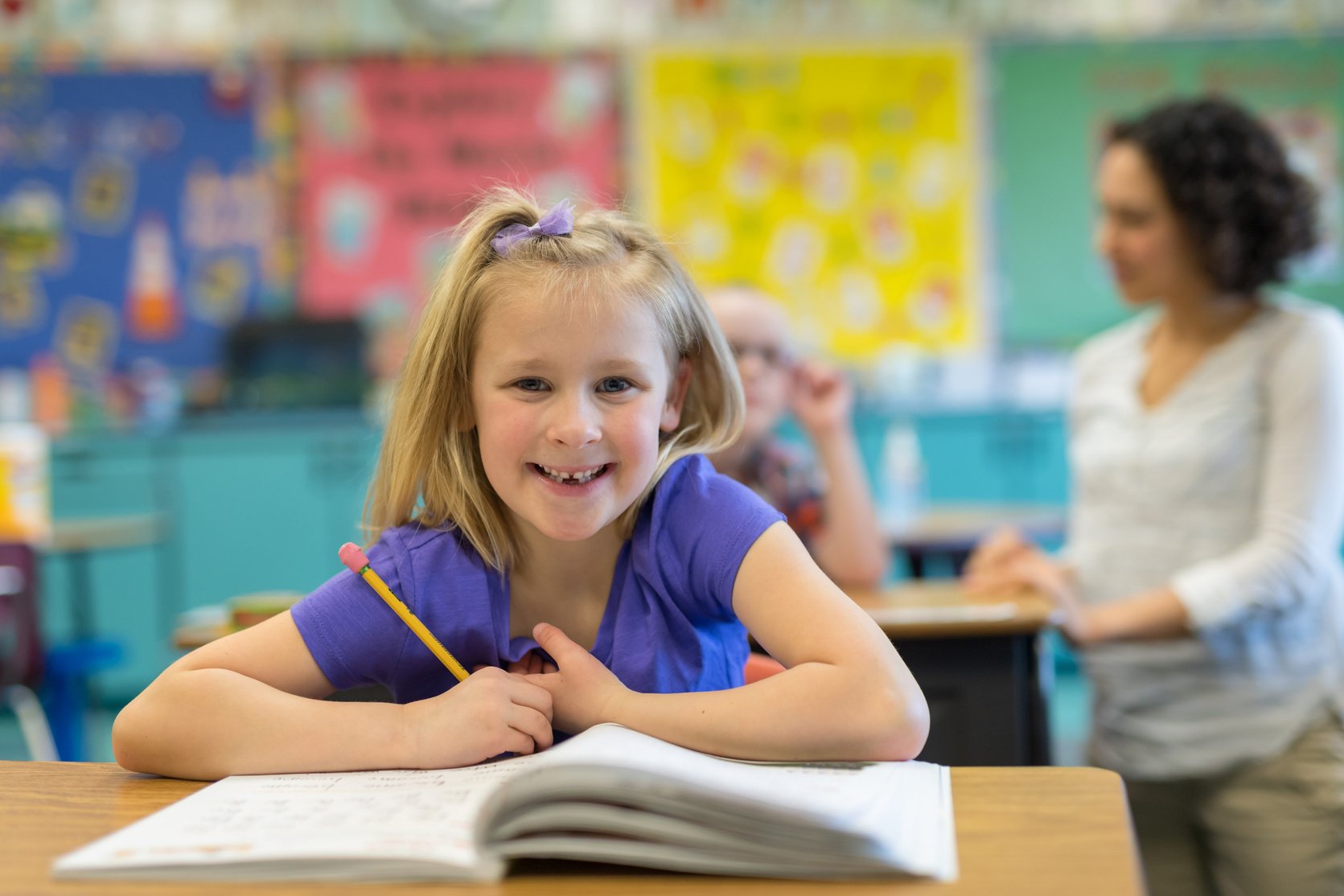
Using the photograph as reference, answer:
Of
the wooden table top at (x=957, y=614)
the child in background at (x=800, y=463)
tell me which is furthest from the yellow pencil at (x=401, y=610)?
the child in background at (x=800, y=463)

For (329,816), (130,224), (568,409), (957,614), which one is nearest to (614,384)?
(568,409)

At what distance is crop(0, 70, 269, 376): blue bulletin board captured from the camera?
16.3 feet

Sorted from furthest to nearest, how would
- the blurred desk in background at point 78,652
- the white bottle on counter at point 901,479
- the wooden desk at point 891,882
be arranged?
the white bottle on counter at point 901,479
the blurred desk in background at point 78,652
the wooden desk at point 891,882

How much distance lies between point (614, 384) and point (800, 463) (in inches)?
42.7

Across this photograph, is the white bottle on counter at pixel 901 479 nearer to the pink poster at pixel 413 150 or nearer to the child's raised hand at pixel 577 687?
the pink poster at pixel 413 150

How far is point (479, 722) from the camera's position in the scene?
→ 91cm

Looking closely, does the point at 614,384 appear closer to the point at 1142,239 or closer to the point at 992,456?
the point at 1142,239

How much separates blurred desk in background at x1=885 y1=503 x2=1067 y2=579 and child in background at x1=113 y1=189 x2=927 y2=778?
1606 millimetres

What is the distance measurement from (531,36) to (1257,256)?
11.9 ft

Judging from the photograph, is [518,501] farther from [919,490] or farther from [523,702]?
[919,490]

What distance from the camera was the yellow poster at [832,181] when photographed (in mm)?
4906

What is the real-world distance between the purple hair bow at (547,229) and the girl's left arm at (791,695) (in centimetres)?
32

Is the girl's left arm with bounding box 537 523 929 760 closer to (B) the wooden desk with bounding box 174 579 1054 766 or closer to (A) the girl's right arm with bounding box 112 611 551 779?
(A) the girl's right arm with bounding box 112 611 551 779

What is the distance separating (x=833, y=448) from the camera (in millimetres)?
2014
